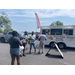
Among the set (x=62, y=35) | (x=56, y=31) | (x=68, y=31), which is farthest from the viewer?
(x=56, y=31)

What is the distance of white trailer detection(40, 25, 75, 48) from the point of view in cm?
970

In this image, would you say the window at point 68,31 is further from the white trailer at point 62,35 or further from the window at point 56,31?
the window at point 56,31

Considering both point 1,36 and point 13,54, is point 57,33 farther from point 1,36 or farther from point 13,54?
point 1,36

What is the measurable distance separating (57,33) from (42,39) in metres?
2.81

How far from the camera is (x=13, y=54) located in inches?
165

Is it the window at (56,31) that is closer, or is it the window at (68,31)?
the window at (68,31)

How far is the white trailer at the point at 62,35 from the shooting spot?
9.70 meters

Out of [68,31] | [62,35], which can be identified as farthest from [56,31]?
[68,31]

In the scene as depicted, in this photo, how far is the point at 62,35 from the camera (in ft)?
32.7

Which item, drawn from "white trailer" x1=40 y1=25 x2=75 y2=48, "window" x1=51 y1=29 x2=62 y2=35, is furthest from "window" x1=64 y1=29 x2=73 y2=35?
"window" x1=51 y1=29 x2=62 y2=35

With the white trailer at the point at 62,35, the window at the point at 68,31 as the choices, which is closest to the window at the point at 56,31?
the white trailer at the point at 62,35

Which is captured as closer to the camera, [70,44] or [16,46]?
[16,46]

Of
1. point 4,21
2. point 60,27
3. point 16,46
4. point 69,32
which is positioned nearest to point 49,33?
point 60,27

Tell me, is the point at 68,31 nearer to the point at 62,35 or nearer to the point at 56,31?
the point at 62,35
